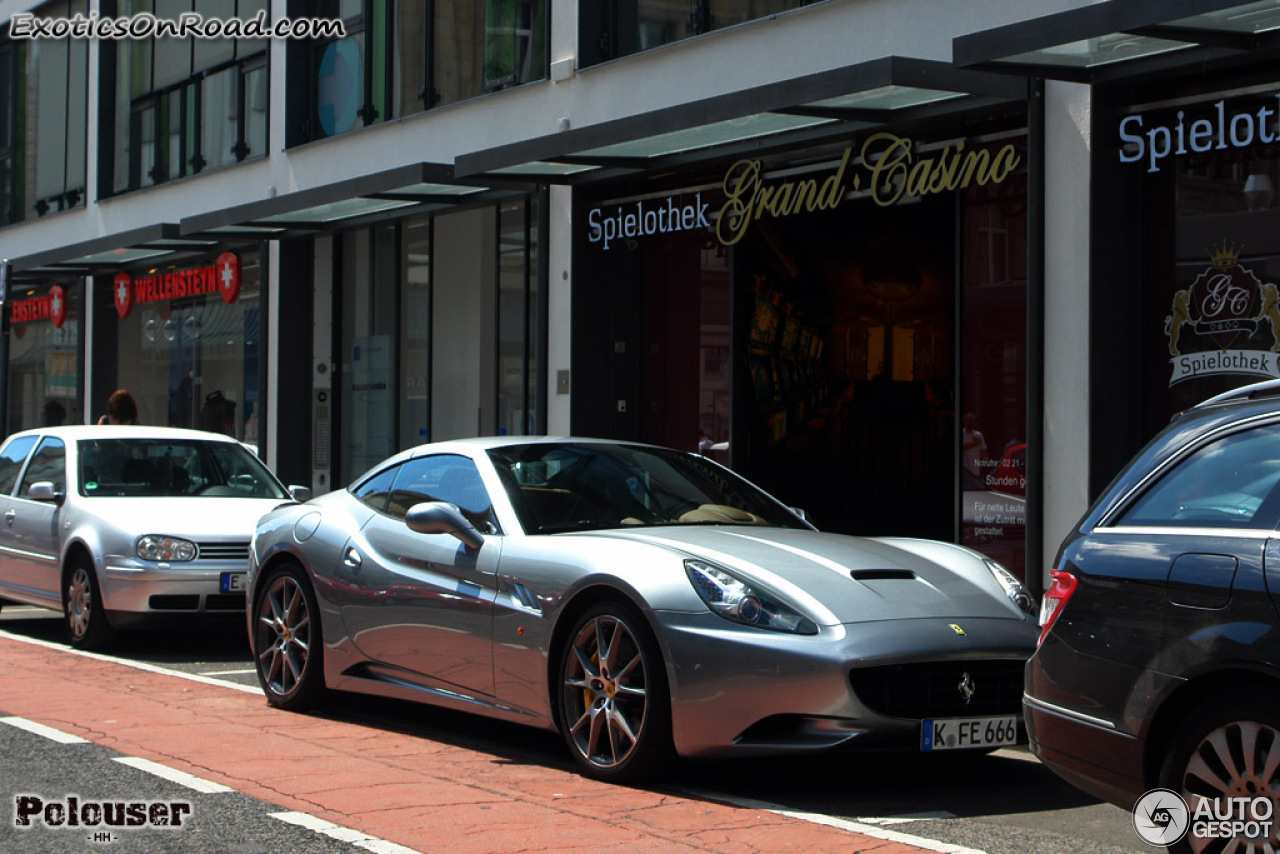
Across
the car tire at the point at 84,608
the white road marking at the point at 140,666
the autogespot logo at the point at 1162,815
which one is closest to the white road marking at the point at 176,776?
the white road marking at the point at 140,666

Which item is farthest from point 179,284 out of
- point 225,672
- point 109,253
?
point 225,672

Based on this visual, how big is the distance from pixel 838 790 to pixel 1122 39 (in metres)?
5.11

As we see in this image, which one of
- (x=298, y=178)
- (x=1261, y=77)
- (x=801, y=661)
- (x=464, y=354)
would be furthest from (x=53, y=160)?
(x=801, y=661)

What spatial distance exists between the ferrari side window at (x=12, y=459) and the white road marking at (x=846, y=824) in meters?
8.48

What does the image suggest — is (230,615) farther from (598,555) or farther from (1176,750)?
(1176,750)

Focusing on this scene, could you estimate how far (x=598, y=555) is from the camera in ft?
22.9

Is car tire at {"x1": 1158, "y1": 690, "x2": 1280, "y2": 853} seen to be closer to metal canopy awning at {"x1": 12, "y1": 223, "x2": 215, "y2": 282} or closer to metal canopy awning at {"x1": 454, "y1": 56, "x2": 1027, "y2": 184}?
metal canopy awning at {"x1": 454, "y1": 56, "x2": 1027, "y2": 184}

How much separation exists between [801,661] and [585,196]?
32.5ft

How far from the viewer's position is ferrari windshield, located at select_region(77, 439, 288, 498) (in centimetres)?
1236

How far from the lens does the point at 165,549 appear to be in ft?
36.8

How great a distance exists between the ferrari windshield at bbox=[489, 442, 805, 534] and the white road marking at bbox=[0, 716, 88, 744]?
2280 mm

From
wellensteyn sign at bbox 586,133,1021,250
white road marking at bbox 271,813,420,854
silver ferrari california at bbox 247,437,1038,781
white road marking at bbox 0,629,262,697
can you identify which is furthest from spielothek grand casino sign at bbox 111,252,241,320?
white road marking at bbox 271,813,420,854

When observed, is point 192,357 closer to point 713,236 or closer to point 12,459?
point 12,459

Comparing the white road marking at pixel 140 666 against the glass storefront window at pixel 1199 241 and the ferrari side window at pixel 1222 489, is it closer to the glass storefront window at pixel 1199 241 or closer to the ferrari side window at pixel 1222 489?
the glass storefront window at pixel 1199 241
